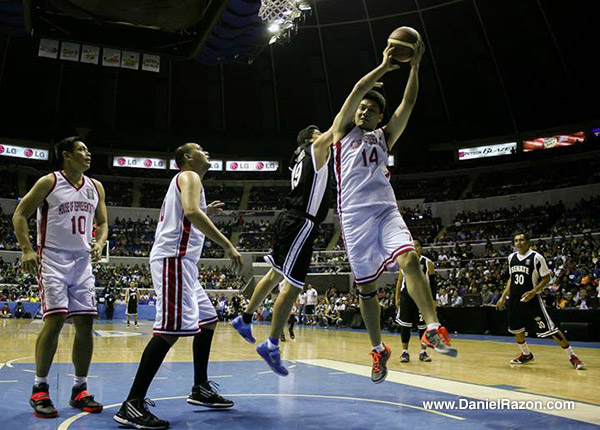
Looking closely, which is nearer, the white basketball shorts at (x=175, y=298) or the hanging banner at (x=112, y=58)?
the white basketball shorts at (x=175, y=298)

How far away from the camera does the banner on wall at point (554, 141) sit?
31.1m

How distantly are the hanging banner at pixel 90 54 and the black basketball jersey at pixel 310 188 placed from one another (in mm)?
20781

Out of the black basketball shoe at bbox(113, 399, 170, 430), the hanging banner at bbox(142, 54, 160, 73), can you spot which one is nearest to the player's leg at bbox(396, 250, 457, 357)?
the black basketball shoe at bbox(113, 399, 170, 430)

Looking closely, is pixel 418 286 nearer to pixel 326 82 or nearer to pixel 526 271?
pixel 526 271

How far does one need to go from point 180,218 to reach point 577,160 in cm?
3238

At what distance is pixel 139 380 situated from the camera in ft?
12.2

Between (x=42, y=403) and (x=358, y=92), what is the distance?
10.3ft

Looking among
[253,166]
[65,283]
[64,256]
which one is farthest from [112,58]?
[65,283]

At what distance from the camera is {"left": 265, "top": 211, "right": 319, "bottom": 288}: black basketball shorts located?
15.5 feet

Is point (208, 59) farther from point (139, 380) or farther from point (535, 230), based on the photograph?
point (139, 380)

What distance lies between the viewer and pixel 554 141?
3191cm

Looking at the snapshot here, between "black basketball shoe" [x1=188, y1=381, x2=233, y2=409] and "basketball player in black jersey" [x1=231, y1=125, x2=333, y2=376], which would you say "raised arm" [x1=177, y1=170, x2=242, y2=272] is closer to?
"basketball player in black jersey" [x1=231, y1=125, x2=333, y2=376]

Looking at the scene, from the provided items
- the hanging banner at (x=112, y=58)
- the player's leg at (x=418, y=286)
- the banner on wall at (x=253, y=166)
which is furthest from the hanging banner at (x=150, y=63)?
the player's leg at (x=418, y=286)

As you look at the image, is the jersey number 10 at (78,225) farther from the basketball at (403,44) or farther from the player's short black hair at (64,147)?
the basketball at (403,44)
